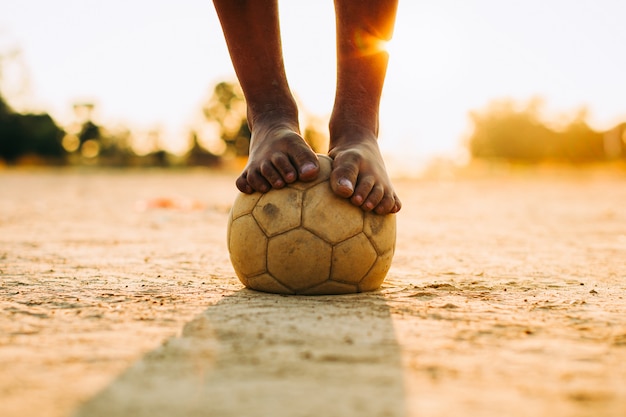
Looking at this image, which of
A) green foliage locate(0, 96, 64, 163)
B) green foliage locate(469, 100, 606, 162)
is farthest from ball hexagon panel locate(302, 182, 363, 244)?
green foliage locate(469, 100, 606, 162)

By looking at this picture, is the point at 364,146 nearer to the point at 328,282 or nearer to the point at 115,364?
the point at 328,282


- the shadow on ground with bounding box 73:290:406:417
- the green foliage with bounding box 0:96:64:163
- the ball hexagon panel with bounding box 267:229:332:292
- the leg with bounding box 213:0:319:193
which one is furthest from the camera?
the green foliage with bounding box 0:96:64:163

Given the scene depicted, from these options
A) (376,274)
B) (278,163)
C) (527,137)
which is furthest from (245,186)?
(527,137)

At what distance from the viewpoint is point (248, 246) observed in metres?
2.72

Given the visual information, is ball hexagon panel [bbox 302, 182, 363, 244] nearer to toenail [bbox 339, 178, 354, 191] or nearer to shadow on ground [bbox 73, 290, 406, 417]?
toenail [bbox 339, 178, 354, 191]

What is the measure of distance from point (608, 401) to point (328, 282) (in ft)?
4.51

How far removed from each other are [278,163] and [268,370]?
4.02 feet

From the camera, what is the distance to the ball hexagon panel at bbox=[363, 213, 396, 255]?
107 inches

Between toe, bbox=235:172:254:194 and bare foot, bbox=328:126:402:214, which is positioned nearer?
bare foot, bbox=328:126:402:214

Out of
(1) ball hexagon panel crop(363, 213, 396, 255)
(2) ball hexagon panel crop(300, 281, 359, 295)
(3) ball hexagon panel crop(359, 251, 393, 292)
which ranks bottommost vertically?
(2) ball hexagon panel crop(300, 281, 359, 295)

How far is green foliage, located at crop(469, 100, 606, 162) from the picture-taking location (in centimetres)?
4994

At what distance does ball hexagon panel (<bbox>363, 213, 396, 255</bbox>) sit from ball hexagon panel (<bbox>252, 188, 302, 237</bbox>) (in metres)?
0.30

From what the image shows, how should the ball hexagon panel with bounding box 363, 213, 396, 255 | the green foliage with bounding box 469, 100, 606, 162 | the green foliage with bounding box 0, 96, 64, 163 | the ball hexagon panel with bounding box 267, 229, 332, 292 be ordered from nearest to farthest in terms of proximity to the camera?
1. the ball hexagon panel with bounding box 267, 229, 332, 292
2. the ball hexagon panel with bounding box 363, 213, 396, 255
3. the green foliage with bounding box 0, 96, 64, 163
4. the green foliage with bounding box 469, 100, 606, 162

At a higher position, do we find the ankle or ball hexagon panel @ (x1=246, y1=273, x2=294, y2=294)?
the ankle
